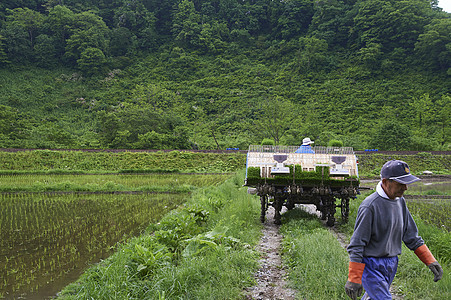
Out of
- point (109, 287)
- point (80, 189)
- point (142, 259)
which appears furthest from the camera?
point (80, 189)

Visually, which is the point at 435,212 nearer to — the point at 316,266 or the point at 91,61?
the point at 316,266

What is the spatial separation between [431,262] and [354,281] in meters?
0.79

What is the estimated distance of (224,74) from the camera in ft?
229

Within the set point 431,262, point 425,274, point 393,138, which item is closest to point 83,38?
point 393,138

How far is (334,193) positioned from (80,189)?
13824 mm

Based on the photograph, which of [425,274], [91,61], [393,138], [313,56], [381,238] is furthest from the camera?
[91,61]

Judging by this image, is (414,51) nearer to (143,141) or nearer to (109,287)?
(143,141)

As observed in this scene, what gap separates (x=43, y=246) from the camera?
7398 mm

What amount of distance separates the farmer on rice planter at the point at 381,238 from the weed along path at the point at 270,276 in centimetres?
190

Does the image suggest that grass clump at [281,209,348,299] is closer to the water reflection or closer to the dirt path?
the dirt path

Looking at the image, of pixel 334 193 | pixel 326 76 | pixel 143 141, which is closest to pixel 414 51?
pixel 326 76

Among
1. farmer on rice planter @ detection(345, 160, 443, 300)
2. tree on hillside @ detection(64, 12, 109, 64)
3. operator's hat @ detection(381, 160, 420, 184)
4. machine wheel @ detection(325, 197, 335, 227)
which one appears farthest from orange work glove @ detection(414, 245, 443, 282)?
tree on hillside @ detection(64, 12, 109, 64)

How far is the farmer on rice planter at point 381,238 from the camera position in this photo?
2.68 meters

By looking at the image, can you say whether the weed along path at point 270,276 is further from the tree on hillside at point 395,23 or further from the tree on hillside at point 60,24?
the tree on hillside at point 60,24
